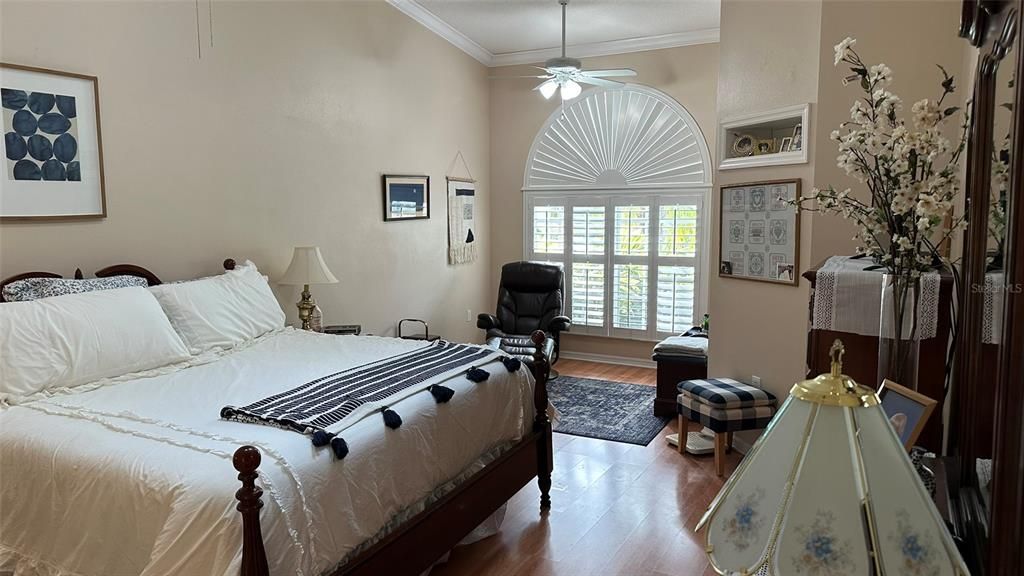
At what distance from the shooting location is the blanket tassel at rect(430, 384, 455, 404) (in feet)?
8.48

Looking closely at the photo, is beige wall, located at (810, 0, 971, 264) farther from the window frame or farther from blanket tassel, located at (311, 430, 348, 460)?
blanket tassel, located at (311, 430, 348, 460)

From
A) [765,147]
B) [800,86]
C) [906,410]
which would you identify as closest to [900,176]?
[906,410]

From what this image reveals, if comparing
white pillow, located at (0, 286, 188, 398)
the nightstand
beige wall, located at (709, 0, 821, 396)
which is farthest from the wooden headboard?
beige wall, located at (709, 0, 821, 396)

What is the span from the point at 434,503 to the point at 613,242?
4.39 m

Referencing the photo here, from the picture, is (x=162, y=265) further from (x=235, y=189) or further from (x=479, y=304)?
(x=479, y=304)

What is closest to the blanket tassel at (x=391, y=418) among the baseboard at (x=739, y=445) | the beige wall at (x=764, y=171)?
the beige wall at (x=764, y=171)

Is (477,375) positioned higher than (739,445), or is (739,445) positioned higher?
(477,375)

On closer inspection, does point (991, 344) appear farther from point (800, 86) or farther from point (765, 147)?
point (765, 147)

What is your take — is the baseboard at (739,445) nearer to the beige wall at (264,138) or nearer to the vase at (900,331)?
the vase at (900,331)

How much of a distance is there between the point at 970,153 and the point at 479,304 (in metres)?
5.61

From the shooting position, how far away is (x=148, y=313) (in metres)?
2.86

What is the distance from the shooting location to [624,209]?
6.46 metres

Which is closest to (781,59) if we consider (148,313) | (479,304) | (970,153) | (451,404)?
(970,153)

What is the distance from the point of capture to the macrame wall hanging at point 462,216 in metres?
6.27
